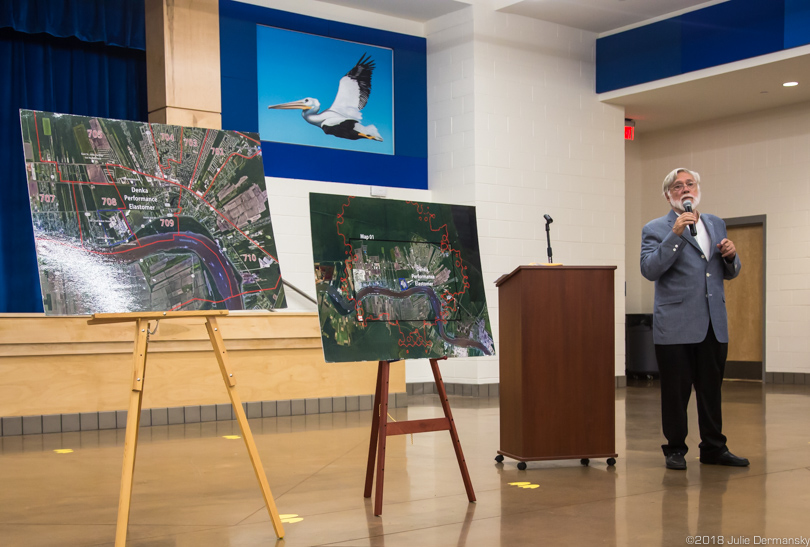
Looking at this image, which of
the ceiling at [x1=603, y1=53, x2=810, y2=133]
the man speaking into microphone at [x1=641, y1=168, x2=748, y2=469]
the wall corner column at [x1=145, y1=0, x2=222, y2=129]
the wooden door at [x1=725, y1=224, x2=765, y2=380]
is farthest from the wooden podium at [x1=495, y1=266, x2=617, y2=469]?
the wooden door at [x1=725, y1=224, x2=765, y2=380]

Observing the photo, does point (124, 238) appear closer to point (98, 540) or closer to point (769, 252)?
point (98, 540)

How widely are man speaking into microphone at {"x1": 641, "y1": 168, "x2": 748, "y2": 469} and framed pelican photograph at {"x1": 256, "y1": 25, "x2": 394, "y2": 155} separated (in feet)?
13.4

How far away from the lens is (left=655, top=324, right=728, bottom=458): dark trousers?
151 inches

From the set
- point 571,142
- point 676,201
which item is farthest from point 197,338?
point 571,142

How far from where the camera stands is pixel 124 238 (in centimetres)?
295

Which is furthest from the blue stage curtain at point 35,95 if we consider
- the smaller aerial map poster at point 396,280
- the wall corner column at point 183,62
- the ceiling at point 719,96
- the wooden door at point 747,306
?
the wooden door at point 747,306

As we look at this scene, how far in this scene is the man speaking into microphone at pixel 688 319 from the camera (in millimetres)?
3809

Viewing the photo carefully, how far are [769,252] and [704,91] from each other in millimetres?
2043

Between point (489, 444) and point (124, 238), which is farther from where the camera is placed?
point (489, 444)

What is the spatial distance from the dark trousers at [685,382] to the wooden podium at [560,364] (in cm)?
26

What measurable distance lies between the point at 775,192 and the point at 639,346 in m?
2.21

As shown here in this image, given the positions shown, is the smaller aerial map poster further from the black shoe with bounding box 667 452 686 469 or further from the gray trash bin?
the gray trash bin

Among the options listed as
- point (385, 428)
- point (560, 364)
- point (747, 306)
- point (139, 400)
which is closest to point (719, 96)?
point (747, 306)

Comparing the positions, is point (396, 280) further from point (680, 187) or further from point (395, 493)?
point (680, 187)
